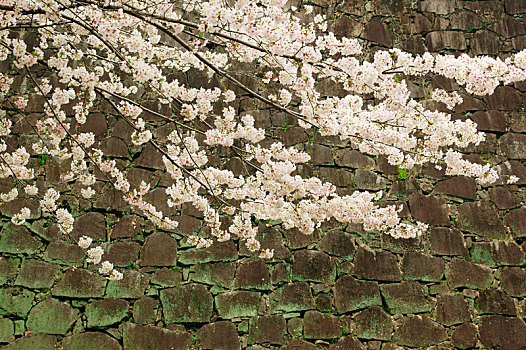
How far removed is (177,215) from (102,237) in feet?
1.83

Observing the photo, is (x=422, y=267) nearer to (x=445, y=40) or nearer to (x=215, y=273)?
(x=215, y=273)

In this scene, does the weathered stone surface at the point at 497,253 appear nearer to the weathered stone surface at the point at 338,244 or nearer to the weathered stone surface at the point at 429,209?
the weathered stone surface at the point at 429,209

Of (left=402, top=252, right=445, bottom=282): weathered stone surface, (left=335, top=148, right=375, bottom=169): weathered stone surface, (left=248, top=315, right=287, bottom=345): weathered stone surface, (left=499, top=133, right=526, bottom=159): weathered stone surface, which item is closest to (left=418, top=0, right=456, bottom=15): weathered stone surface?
(left=499, top=133, right=526, bottom=159): weathered stone surface

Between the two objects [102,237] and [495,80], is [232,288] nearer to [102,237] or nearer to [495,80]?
[102,237]

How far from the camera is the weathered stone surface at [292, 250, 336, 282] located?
124 inches

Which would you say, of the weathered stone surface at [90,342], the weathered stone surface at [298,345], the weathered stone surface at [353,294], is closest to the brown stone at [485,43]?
the weathered stone surface at [353,294]

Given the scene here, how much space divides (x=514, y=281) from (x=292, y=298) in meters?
1.69

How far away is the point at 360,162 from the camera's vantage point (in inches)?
139

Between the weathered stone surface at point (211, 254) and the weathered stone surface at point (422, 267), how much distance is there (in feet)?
4.20

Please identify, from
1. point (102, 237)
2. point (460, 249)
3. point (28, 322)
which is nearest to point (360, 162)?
point (460, 249)

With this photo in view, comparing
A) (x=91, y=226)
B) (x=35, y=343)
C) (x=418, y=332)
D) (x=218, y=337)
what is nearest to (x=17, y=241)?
(x=91, y=226)

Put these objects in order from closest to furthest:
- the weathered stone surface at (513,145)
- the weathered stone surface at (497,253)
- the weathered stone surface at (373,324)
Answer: the weathered stone surface at (373,324) → the weathered stone surface at (497,253) → the weathered stone surface at (513,145)

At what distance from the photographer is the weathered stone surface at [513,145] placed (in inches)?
143

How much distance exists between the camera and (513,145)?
3.66 metres
